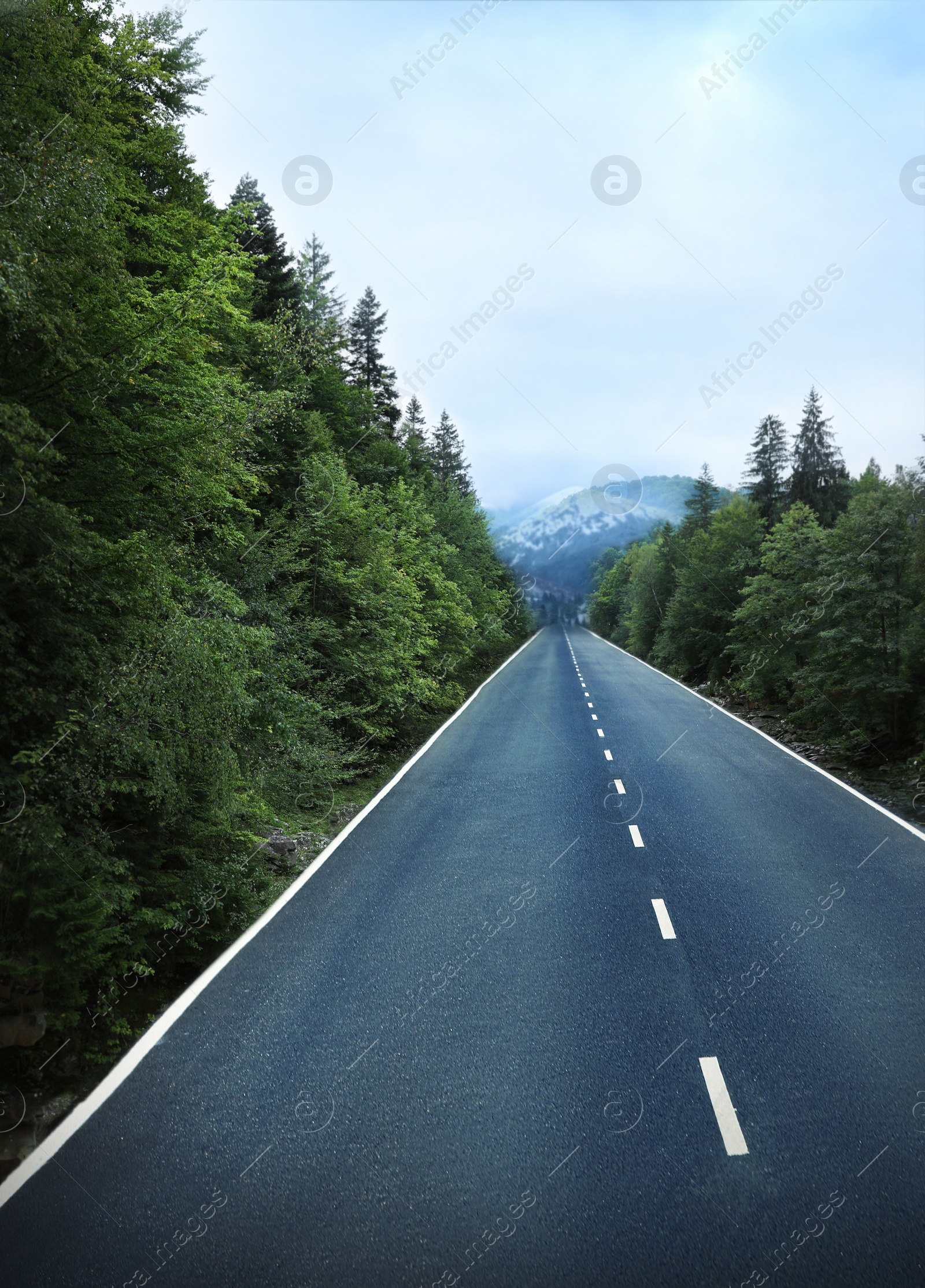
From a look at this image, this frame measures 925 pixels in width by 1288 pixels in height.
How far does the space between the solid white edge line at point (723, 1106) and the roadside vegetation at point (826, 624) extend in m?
8.65

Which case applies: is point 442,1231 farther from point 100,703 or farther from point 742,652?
point 742,652

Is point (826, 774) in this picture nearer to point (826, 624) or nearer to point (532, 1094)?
point (826, 624)

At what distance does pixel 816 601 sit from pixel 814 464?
37.8 metres

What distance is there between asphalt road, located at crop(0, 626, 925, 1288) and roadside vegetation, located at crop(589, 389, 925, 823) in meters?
6.59

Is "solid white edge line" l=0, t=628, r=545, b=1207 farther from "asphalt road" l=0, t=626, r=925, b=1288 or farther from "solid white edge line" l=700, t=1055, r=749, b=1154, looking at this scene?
"solid white edge line" l=700, t=1055, r=749, b=1154

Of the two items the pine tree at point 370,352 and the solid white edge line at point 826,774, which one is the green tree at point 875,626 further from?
the pine tree at point 370,352

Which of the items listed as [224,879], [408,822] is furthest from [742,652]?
[224,879]

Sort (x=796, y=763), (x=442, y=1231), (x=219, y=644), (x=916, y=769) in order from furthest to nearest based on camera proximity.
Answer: (x=796, y=763)
(x=916, y=769)
(x=219, y=644)
(x=442, y=1231)

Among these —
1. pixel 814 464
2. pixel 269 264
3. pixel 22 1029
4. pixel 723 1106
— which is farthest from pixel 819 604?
pixel 814 464

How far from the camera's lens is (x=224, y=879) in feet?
25.5

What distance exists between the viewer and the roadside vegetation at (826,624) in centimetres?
1630


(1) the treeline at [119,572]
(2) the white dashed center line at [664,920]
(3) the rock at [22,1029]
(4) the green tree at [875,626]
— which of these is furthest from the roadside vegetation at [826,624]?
(3) the rock at [22,1029]

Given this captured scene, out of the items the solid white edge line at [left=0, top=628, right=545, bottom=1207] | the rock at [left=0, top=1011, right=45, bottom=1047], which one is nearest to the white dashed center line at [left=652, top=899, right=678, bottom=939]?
the solid white edge line at [left=0, top=628, right=545, bottom=1207]

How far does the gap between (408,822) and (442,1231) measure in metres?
7.72
